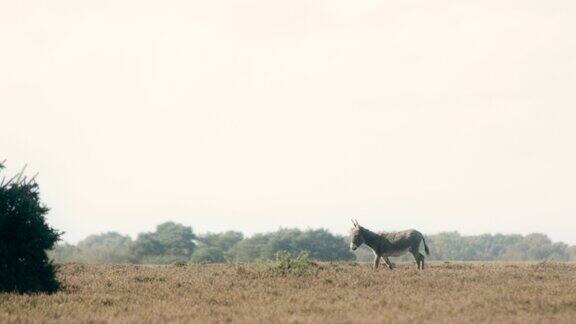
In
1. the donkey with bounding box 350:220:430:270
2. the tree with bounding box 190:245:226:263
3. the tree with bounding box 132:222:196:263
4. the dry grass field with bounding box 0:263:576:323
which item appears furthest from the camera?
the tree with bounding box 132:222:196:263

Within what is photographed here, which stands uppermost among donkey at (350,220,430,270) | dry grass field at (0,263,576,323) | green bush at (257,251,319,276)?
donkey at (350,220,430,270)

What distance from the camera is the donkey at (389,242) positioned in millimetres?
29938

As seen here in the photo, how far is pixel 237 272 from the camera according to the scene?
85.1ft

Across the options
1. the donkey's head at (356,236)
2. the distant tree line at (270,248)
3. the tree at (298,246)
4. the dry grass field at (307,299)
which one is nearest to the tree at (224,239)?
the distant tree line at (270,248)

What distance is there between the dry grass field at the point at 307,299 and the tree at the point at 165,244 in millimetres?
68867

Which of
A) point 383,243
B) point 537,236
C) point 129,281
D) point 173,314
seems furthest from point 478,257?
point 173,314

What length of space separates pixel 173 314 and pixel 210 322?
1369 millimetres

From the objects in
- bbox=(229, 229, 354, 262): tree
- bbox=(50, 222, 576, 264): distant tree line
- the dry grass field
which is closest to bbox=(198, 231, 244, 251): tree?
bbox=(50, 222, 576, 264): distant tree line

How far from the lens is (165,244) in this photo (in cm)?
9725

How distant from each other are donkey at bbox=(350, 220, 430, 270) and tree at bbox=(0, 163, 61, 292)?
48.4 feet

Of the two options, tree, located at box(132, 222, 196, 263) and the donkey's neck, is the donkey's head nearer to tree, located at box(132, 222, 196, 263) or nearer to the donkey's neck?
the donkey's neck

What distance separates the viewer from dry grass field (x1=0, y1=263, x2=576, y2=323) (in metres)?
14.4

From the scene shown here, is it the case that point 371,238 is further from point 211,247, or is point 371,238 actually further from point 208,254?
point 211,247

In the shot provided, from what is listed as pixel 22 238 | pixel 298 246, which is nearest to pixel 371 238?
pixel 22 238
